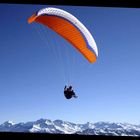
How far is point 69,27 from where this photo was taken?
32.5ft

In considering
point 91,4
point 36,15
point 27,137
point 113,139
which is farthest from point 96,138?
point 36,15

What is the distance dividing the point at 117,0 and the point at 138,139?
2.76m

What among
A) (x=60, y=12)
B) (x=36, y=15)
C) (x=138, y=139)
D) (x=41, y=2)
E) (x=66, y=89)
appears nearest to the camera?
(x=138, y=139)

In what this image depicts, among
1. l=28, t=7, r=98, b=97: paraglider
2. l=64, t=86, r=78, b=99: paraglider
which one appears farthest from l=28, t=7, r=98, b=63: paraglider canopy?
l=64, t=86, r=78, b=99: paraglider

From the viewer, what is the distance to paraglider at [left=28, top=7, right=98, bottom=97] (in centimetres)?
970

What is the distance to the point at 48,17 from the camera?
32.4 feet

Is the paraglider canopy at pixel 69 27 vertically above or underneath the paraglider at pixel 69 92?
above

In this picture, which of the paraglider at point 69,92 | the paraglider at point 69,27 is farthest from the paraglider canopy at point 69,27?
the paraglider at point 69,92

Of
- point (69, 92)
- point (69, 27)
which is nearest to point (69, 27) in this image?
point (69, 27)

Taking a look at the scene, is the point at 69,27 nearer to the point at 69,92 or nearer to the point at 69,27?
the point at 69,27

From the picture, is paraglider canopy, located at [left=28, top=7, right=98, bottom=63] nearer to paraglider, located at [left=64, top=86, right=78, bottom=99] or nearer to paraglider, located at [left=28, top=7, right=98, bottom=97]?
paraglider, located at [left=28, top=7, right=98, bottom=97]

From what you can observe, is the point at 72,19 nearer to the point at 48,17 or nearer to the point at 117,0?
the point at 48,17

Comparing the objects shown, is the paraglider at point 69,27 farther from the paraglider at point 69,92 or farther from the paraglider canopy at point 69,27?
the paraglider at point 69,92

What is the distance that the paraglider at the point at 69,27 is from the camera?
970 centimetres
